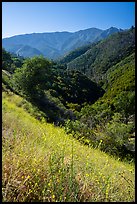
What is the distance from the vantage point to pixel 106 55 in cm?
13100

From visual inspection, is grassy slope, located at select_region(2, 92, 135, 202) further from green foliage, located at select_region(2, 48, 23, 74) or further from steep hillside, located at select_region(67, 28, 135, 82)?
steep hillside, located at select_region(67, 28, 135, 82)

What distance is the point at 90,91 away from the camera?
77.7 metres

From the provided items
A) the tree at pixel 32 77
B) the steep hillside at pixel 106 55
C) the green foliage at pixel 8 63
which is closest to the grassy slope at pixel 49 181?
the tree at pixel 32 77

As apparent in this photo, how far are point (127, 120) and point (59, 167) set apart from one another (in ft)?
143

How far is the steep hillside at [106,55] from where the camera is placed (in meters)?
119

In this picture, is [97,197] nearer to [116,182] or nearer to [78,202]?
[78,202]

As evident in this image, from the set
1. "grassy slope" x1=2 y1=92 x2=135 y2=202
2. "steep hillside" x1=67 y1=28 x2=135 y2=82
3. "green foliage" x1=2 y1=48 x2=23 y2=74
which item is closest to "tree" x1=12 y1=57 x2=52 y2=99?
"green foliage" x1=2 y1=48 x2=23 y2=74

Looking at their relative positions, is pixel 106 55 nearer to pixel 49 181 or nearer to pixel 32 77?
pixel 32 77

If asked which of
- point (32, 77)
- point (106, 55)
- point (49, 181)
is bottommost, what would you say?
point (106, 55)

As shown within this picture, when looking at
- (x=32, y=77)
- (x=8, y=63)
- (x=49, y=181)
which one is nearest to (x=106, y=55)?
(x=8, y=63)

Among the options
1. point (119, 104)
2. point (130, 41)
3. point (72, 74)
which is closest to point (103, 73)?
point (130, 41)

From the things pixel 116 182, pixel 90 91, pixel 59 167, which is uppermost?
pixel 59 167

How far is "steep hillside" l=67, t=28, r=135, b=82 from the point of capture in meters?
119

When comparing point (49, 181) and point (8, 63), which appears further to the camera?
point (8, 63)
